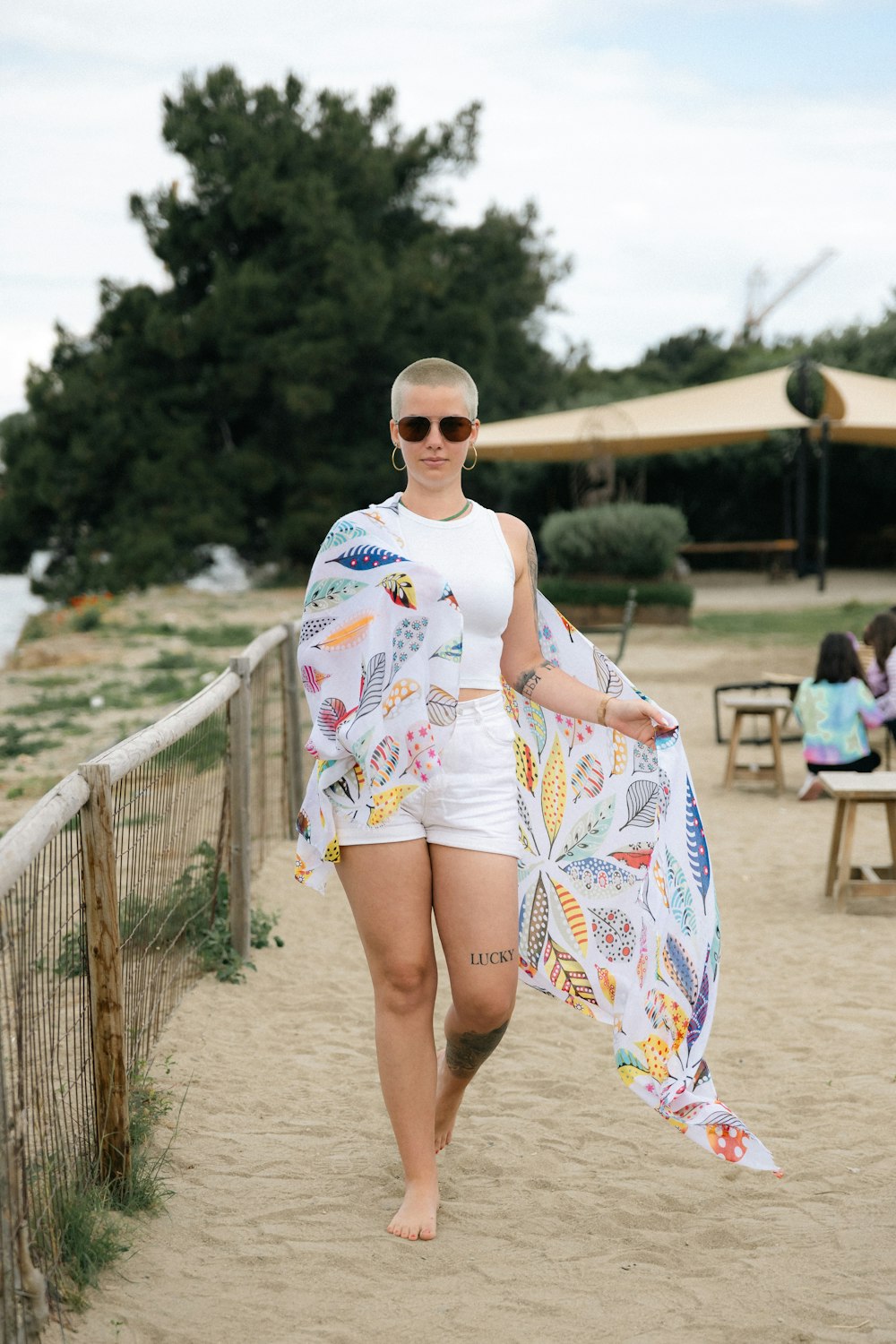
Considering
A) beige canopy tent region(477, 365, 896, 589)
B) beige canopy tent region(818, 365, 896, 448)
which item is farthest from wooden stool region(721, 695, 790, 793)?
beige canopy tent region(477, 365, 896, 589)

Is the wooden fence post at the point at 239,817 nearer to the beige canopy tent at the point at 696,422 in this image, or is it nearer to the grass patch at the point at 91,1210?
the grass patch at the point at 91,1210

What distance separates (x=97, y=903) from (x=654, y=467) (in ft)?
78.9

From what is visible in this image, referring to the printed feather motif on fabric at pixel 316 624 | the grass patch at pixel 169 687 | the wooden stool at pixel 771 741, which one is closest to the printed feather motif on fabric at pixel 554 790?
the printed feather motif on fabric at pixel 316 624

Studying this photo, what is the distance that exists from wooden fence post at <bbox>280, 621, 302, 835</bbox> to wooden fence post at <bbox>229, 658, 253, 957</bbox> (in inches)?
71.9

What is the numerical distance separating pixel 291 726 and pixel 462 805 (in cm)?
435

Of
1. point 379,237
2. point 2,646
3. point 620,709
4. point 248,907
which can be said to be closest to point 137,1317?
point 620,709

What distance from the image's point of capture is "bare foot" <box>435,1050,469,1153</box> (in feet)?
10.4

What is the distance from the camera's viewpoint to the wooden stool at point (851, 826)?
18.7 ft

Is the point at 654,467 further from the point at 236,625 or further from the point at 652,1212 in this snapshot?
the point at 652,1212

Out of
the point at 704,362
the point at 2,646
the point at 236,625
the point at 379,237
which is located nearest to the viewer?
the point at 236,625

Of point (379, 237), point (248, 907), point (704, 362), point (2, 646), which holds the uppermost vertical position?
point (379, 237)

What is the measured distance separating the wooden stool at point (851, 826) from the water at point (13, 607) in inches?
660

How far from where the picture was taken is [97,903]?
2.96 meters

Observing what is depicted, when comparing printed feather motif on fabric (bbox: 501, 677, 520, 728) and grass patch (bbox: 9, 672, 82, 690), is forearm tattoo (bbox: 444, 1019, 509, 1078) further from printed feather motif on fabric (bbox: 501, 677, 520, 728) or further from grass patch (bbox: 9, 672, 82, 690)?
grass patch (bbox: 9, 672, 82, 690)
